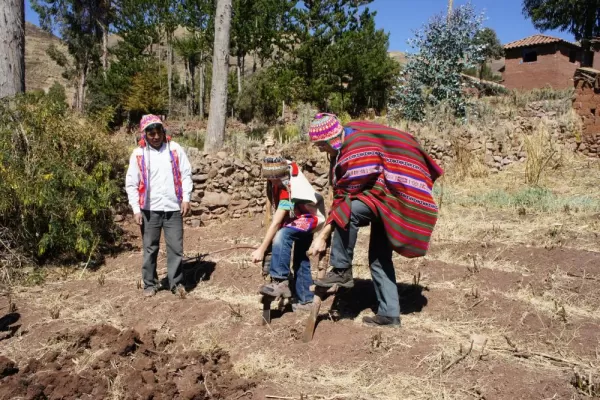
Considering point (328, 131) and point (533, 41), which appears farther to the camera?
point (533, 41)

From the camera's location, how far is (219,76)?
9289mm

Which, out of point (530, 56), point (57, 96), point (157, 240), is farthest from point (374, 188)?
point (530, 56)

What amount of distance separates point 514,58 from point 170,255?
1068 inches

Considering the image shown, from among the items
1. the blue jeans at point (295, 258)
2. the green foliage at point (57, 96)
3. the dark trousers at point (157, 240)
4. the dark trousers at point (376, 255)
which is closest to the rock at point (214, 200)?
the green foliage at point (57, 96)

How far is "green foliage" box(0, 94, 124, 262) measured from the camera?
5309 mm

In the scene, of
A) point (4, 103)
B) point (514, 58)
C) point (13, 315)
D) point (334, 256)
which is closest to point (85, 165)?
point (4, 103)

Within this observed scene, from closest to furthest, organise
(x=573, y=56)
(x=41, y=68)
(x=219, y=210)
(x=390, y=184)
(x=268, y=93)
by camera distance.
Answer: (x=390, y=184) < (x=219, y=210) < (x=268, y=93) < (x=573, y=56) < (x=41, y=68)

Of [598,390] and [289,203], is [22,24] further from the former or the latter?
[598,390]

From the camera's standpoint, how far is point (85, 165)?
19.9ft

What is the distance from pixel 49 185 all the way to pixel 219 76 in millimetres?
4690

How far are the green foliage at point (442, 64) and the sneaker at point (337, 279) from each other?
34.4ft

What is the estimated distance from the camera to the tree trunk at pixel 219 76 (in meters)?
9.19

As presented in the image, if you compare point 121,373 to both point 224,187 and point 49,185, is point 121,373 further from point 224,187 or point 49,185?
point 224,187

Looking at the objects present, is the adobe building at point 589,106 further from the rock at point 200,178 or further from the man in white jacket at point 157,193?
the man in white jacket at point 157,193
